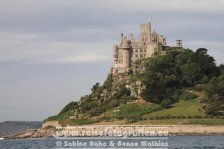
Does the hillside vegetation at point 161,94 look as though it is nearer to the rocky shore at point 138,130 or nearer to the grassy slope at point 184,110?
the grassy slope at point 184,110

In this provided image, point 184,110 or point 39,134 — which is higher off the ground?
point 184,110

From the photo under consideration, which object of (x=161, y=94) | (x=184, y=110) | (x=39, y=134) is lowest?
(x=39, y=134)

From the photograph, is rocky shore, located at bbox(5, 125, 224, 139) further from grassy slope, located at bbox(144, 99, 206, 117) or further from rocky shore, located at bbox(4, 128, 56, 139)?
grassy slope, located at bbox(144, 99, 206, 117)

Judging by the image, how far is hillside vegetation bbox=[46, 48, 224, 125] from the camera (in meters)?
157

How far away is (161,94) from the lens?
550 feet

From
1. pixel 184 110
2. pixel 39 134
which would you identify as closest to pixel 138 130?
pixel 184 110

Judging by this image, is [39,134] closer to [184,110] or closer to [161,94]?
[161,94]

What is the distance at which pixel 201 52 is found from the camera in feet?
596

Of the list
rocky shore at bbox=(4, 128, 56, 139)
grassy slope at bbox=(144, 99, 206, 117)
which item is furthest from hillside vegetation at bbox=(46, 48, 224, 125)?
rocky shore at bbox=(4, 128, 56, 139)

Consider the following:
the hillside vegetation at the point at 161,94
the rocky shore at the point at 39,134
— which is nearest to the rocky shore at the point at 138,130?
the rocky shore at the point at 39,134

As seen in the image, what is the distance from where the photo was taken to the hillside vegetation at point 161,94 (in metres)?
157

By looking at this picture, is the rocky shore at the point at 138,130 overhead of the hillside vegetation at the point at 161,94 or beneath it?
beneath

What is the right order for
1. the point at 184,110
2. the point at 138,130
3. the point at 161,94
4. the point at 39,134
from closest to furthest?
the point at 138,130 → the point at 184,110 → the point at 161,94 → the point at 39,134

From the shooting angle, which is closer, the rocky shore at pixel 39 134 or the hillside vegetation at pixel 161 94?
the hillside vegetation at pixel 161 94
